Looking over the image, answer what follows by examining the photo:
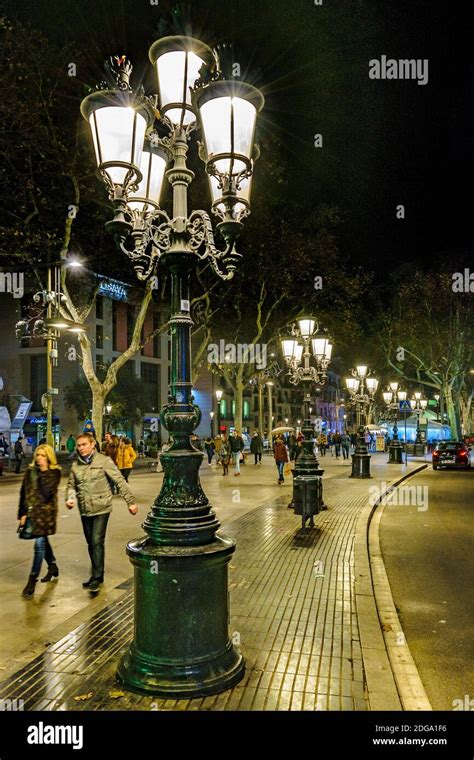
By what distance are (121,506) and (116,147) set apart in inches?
404

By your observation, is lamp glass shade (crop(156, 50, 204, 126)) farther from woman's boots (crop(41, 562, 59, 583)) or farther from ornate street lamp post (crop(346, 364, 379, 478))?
ornate street lamp post (crop(346, 364, 379, 478))

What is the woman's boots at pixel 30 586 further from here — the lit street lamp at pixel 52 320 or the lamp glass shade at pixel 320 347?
the lamp glass shade at pixel 320 347

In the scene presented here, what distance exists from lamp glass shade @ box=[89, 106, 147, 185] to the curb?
4.44 meters

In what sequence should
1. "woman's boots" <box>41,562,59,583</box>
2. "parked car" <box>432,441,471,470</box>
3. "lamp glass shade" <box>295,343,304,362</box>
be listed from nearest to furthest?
"woman's boots" <box>41,562,59,583</box>, "lamp glass shade" <box>295,343,304,362</box>, "parked car" <box>432,441,471,470</box>

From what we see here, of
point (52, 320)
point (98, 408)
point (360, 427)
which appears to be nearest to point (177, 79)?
point (52, 320)

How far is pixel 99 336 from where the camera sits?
44562 mm

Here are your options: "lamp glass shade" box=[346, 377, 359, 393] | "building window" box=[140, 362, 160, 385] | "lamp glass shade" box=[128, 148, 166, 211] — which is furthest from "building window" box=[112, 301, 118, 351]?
"lamp glass shade" box=[128, 148, 166, 211]

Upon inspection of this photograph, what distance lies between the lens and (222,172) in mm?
4172

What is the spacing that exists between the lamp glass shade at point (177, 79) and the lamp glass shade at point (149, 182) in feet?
2.56

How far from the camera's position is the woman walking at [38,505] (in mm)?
5977

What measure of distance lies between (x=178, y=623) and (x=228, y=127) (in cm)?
376

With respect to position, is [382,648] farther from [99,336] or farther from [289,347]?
[99,336]

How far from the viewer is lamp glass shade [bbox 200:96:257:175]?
396 cm
